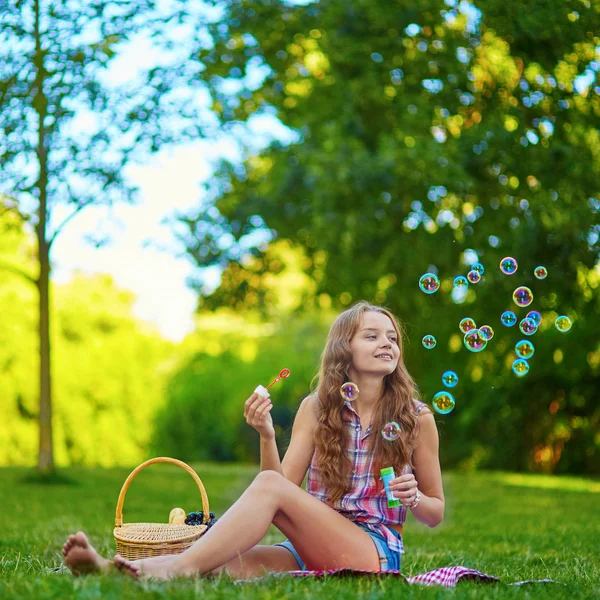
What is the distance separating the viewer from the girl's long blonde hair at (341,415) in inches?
132

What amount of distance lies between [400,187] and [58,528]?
16.1 feet

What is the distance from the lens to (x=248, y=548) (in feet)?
9.98

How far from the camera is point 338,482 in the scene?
3.32m

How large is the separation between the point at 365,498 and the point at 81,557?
1062 mm

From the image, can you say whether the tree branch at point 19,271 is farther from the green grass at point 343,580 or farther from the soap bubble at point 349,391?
the soap bubble at point 349,391

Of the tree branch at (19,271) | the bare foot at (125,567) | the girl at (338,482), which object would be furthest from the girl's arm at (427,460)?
the tree branch at (19,271)

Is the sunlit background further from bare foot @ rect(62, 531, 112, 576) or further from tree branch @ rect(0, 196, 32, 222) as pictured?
bare foot @ rect(62, 531, 112, 576)

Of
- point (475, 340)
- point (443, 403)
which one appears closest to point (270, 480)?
point (443, 403)

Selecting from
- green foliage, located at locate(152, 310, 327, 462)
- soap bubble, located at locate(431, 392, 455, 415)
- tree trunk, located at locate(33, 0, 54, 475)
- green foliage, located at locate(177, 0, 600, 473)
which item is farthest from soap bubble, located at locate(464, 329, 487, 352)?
green foliage, located at locate(152, 310, 327, 462)

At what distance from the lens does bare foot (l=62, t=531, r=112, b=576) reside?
112 inches

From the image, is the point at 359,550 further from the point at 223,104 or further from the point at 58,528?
the point at 223,104

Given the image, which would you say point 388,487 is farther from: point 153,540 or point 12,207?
point 12,207

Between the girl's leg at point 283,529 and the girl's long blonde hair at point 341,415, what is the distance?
0.20 meters

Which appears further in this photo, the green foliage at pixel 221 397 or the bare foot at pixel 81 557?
the green foliage at pixel 221 397
